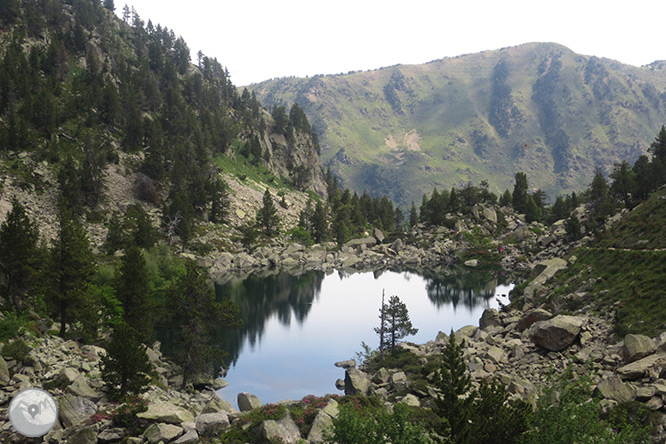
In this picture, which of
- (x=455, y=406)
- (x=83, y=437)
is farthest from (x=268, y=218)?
(x=455, y=406)

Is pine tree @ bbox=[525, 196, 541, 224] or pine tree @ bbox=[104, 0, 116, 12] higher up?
pine tree @ bbox=[104, 0, 116, 12]

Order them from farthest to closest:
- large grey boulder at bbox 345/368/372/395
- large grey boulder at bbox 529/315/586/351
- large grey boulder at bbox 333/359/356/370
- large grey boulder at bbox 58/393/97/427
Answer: large grey boulder at bbox 333/359/356/370 → large grey boulder at bbox 529/315/586/351 → large grey boulder at bbox 345/368/372/395 → large grey boulder at bbox 58/393/97/427

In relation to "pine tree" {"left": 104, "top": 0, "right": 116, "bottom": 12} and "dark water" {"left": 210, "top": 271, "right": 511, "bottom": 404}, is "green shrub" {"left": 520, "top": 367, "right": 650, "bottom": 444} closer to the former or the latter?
"dark water" {"left": 210, "top": 271, "right": 511, "bottom": 404}

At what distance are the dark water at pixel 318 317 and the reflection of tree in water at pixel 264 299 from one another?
0.16 m

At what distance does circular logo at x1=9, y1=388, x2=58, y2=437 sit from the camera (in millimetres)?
19750

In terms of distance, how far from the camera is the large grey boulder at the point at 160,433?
21.6 meters

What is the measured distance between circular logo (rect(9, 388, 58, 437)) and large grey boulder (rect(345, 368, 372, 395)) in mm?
22267

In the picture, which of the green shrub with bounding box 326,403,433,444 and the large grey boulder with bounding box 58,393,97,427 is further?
the large grey boulder with bounding box 58,393,97,427

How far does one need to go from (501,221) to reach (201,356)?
395 feet

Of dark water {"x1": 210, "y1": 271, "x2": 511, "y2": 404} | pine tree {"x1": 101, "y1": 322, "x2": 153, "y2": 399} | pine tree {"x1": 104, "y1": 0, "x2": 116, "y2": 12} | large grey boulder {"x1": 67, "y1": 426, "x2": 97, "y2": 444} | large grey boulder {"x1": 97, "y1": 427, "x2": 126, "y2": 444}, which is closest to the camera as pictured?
large grey boulder {"x1": 67, "y1": 426, "x2": 97, "y2": 444}

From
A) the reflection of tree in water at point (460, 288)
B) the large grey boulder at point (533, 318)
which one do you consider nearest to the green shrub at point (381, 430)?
the large grey boulder at point (533, 318)

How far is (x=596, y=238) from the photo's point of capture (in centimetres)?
6197

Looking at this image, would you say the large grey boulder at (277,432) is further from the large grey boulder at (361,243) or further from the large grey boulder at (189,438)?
the large grey boulder at (361,243)

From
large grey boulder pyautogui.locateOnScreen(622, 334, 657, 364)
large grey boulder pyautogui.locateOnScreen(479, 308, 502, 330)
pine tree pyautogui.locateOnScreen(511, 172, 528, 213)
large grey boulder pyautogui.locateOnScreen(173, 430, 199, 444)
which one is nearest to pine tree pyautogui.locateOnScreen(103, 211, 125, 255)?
large grey boulder pyautogui.locateOnScreen(173, 430, 199, 444)
